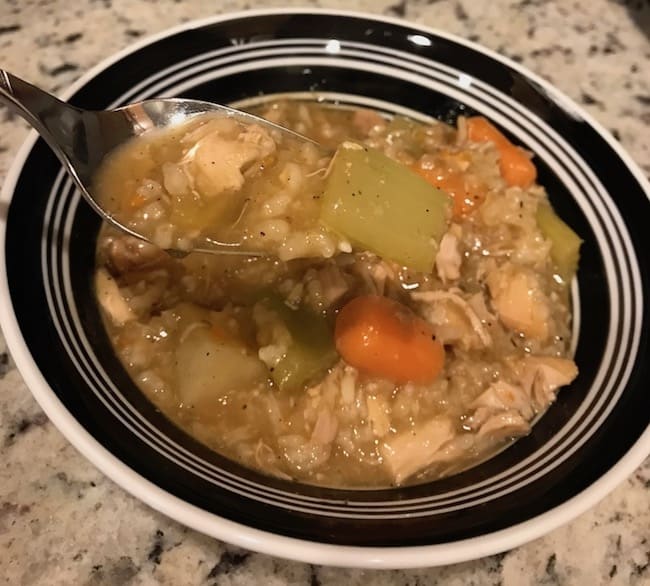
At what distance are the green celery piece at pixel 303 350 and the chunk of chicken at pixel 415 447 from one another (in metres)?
0.24

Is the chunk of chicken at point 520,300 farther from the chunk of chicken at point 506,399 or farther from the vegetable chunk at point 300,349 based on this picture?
the vegetable chunk at point 300,349

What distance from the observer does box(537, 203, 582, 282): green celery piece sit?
6.73 feet

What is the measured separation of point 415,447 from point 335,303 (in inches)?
16.7

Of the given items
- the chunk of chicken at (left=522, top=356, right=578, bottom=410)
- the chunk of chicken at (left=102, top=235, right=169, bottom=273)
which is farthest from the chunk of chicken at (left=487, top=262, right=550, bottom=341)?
the chunk of chicken at (left=102, top=235, right=169, bottom=273)

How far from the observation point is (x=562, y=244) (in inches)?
81.0

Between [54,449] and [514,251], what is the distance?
128cm

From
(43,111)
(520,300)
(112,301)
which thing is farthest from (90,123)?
(520,300)

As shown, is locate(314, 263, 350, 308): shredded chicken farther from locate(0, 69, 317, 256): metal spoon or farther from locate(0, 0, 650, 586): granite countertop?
locate(0, 0, 650, 586): granite countertop

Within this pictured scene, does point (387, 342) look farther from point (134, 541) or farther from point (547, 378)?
point (134, 541)

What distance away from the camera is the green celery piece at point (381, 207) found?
160 cm

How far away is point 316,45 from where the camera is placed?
2270 millimetres

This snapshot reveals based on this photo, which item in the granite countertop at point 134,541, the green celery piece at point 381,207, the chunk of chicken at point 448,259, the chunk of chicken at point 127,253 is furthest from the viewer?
the chunk of chicken at point 448,259

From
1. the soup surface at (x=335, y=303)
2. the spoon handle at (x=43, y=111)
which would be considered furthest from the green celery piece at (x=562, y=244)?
the spoon handle at (x=43, y=111)

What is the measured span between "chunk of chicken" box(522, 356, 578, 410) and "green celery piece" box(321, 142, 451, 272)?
38cm
